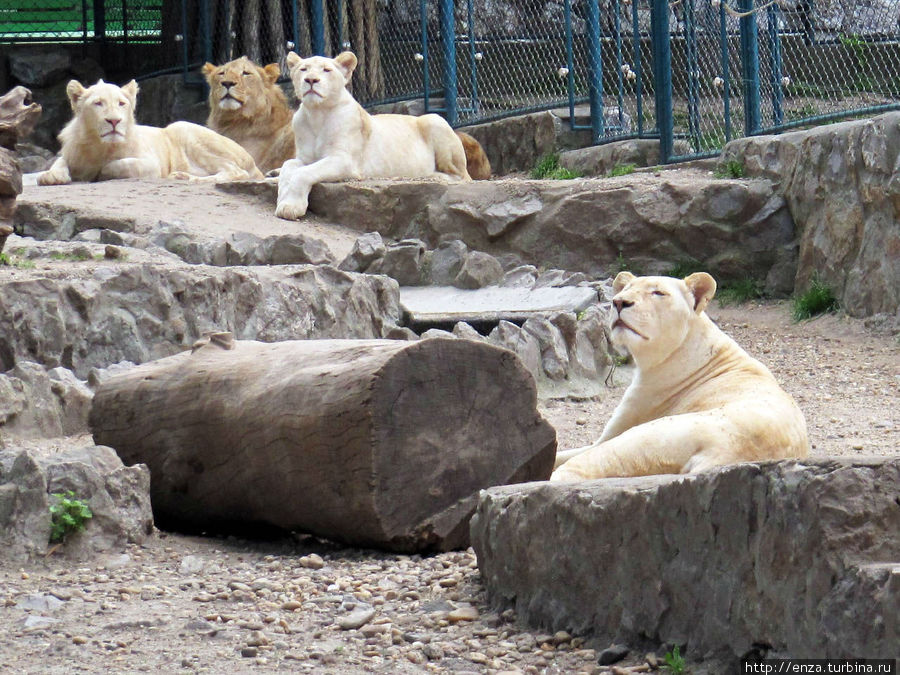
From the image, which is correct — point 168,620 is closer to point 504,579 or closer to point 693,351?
point 504,579

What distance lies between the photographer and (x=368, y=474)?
3977 millimetres

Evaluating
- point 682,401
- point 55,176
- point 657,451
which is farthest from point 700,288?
point 55,176

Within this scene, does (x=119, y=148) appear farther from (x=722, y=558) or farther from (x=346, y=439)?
(x=722, y=558)

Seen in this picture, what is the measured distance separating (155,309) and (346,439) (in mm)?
2816

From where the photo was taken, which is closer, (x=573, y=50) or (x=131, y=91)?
(x=131, y=91)

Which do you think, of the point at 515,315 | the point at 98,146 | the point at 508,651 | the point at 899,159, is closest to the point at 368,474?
the point at 508,651

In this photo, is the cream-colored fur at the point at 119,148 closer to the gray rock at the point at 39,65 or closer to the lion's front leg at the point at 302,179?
the lion's front leg at the point at 302,179

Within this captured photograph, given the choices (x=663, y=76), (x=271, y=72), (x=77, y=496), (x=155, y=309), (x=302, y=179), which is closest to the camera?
(x=77, y=496)

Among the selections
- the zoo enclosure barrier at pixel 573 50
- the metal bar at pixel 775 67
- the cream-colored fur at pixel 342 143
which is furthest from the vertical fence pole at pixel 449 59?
the metal bar at pixel 775 67

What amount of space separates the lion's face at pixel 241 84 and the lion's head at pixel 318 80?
6.94 feet

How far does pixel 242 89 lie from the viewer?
45.2 ft

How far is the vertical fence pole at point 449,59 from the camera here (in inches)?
509

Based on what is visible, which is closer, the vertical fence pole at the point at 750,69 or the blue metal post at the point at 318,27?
the vertical fence pole at the point at 750,69

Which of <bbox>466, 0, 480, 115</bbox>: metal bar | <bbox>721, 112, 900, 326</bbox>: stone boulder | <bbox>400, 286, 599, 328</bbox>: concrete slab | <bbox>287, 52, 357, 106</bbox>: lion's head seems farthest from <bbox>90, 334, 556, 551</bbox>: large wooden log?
<bbox>466, 0, 480, 115</bbox>: metal bar
